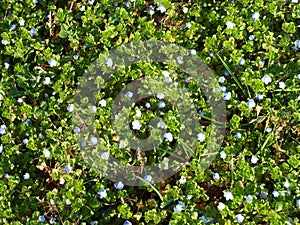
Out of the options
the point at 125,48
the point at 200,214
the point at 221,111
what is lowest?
the point at 200,214

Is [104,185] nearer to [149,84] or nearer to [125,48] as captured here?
[149,84]

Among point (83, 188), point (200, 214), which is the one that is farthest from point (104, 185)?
point (200, 214)

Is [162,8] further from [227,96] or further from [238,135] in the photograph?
[238,135]

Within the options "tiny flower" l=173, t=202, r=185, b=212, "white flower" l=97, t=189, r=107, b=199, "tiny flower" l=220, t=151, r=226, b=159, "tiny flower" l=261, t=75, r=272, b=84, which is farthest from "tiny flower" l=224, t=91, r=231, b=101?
"white flower" l=97, t=189, r=107, b=199

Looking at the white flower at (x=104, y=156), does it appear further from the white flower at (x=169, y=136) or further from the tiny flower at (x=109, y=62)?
the tiny flower at (x=109, y=62)

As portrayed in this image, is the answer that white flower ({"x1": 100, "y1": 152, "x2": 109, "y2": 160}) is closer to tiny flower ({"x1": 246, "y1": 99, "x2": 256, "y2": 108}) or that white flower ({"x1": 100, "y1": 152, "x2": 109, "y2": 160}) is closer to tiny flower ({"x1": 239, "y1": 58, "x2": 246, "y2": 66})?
tiny flower ({"x1": 246, "y1": 99, "x2": 256, "y2": 108})

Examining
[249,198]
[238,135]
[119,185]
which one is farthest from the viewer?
[238,135]

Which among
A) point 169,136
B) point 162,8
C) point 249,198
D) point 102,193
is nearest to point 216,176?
point 249,198

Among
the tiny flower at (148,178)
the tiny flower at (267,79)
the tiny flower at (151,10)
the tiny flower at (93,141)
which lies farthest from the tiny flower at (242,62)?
the tiny flower at (93,141)
